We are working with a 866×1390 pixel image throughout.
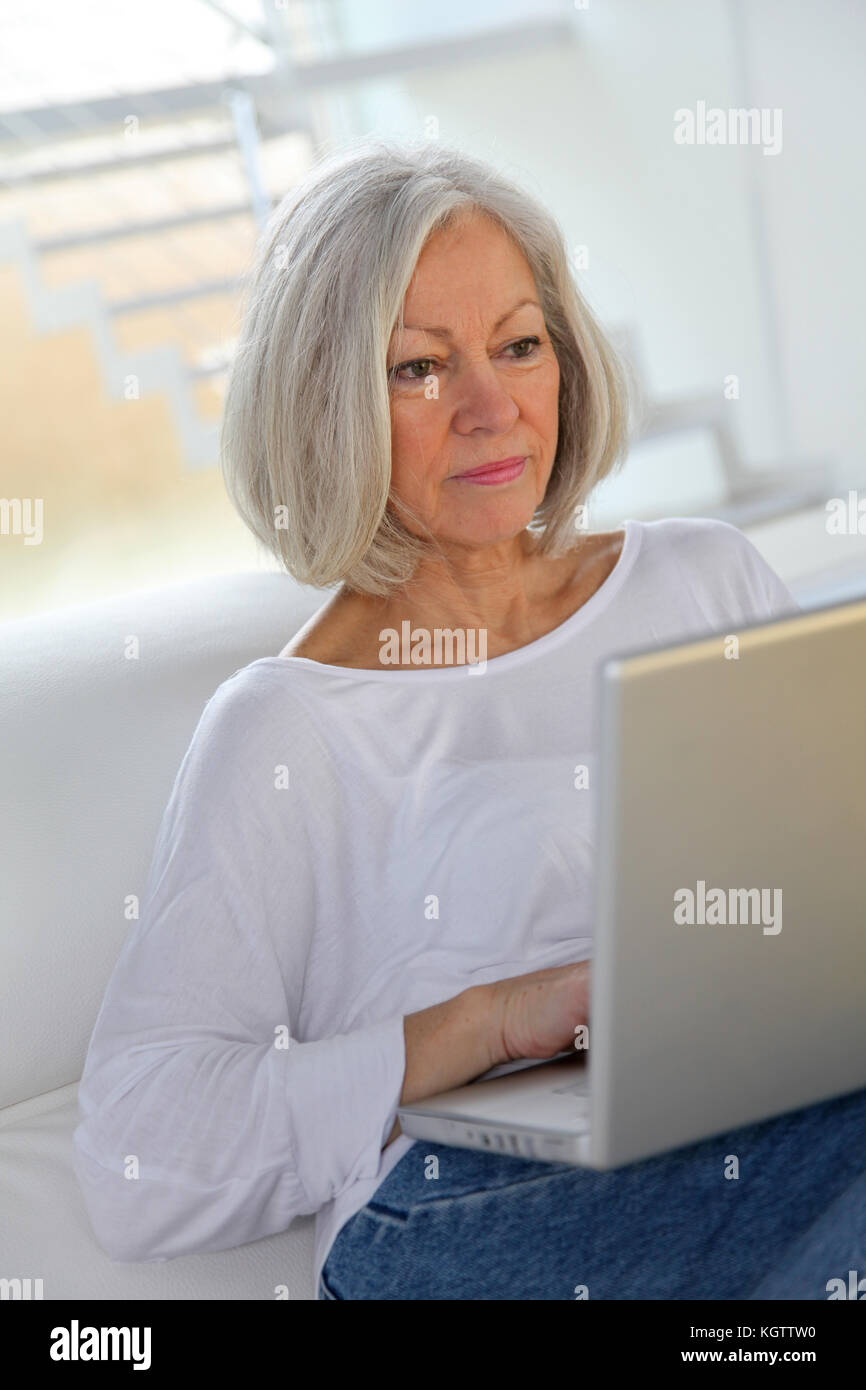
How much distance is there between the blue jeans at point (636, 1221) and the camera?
960 mm

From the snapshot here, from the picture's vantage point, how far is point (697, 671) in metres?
0.67

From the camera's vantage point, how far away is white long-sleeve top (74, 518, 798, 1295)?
3.67 feet

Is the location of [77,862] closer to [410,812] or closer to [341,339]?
[410,812]

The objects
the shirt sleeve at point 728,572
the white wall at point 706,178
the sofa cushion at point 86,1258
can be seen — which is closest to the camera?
the sofa cushion at point 86,1258

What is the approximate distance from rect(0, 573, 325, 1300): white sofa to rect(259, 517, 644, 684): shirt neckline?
0.21 metres

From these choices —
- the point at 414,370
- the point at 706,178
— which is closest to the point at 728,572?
the point at 414,370

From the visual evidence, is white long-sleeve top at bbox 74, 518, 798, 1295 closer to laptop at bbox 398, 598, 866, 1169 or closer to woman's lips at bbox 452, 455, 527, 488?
woman's lips at bbox 452, 455, 527, 488

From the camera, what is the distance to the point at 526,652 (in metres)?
1.39

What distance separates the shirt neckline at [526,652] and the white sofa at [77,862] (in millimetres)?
209

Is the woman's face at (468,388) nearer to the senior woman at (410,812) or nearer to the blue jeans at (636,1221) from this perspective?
the senior woman at (410,812)

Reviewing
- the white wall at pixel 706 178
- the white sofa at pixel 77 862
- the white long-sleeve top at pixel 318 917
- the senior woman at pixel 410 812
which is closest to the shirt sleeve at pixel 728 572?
the senior woman at pixel 410 812

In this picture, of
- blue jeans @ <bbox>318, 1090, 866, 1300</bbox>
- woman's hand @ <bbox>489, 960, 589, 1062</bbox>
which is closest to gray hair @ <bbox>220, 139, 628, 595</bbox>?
woman's hand @ <bbox>489, 960, 589, 1062</bbox>

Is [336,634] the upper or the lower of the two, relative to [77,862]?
upper
